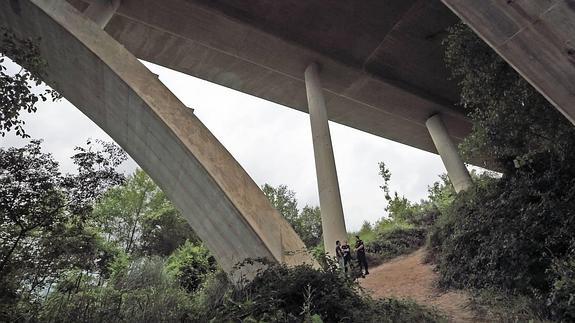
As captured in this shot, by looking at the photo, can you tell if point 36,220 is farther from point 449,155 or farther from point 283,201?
point 283,201

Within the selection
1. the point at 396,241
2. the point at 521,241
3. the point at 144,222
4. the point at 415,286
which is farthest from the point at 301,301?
the point at 144,222

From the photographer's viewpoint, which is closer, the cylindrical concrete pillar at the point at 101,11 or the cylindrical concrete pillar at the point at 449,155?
the cylindrical concrete pillar at the point at 101,11

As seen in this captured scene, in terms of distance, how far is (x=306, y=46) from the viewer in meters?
13.8

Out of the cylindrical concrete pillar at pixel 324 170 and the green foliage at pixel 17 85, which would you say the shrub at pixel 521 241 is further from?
the green foliage at pixel 17 85

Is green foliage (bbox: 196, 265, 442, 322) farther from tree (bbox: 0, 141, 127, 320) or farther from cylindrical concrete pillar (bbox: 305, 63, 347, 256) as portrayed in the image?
cylindrical concrete pillar (bbox: 305, 63, 347, 256)

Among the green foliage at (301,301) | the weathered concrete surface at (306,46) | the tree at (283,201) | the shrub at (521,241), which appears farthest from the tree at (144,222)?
the green foliage at (301,301)

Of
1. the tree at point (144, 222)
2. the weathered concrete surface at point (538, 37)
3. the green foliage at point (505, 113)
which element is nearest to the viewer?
the weathered concrete surface at point (538, 37)

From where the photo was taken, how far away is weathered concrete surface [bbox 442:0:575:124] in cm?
362

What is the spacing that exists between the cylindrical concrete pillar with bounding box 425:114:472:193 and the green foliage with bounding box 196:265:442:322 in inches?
439

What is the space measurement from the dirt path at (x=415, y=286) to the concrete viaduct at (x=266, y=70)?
203 centimetres

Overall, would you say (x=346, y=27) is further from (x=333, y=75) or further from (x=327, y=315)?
(x=327, y=315)

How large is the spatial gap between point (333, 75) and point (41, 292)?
12.3 m

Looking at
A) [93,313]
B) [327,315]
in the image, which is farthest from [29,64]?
[327,315]

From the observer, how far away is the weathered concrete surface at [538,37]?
3.62 metres
